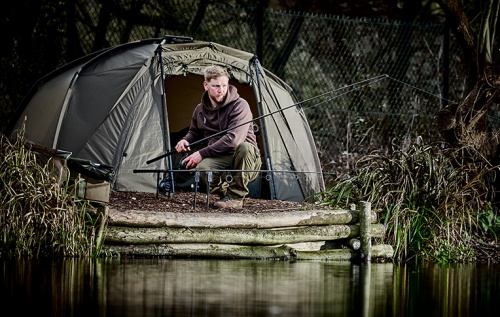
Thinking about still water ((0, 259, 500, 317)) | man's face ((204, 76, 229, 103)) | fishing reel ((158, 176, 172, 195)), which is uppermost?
man's face ((204, 76, 229, 103))

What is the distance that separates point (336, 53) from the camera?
45.7 ft

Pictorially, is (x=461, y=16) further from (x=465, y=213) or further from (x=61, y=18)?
(x=61, y=18)

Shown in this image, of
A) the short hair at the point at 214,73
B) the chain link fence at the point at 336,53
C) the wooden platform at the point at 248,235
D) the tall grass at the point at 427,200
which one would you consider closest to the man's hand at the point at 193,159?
the short hair at the point at 214,73

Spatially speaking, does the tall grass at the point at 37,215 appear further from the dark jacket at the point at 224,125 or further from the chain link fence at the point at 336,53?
the chain link fence at the point at 336,53

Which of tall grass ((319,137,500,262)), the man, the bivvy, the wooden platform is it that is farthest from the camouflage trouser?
tall grass ((319,137,500,262))

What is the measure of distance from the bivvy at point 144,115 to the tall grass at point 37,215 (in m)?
2.04

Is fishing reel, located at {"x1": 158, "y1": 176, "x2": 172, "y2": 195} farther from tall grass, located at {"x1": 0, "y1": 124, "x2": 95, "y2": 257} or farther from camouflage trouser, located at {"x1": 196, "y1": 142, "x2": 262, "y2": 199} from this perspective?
tall grass, located at {"x1": 0, "y1": 124, "x2": 95, "y2": 257}

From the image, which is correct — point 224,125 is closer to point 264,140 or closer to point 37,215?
point 264,140

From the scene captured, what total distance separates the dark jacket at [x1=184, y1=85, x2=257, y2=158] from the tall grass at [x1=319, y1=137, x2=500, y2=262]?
3.66ft

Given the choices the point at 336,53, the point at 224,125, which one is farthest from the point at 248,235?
the point at 336,53

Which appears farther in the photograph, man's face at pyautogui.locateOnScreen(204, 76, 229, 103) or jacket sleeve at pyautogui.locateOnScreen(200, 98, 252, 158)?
man's face at pyautogui.locateOnScreen(204, 76, 229, 103)

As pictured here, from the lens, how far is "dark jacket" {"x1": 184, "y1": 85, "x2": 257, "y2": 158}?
9180 mm

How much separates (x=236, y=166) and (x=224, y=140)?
0.27 m

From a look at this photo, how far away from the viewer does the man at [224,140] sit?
9094mm
